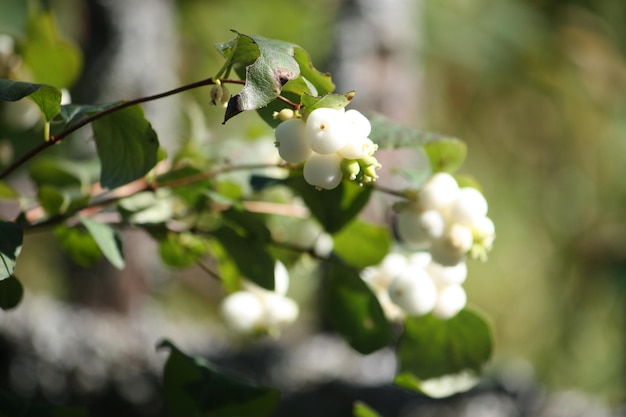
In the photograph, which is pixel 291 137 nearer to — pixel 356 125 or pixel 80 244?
pixel 356 125

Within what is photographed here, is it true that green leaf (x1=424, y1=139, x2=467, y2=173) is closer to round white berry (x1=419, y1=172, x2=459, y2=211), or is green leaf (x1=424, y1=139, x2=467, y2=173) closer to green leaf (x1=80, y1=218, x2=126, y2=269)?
round white berry (x1=419, y1=172, x2=459, y2=211)

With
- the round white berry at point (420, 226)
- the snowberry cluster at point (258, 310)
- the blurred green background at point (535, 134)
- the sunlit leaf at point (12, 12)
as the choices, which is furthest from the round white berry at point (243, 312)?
the blurred green background at point (535, 134)

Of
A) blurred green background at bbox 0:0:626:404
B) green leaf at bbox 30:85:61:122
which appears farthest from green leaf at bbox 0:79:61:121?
blurred green background at bbox 0:0:626:404

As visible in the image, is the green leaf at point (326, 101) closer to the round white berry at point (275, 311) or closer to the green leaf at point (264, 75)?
the green leaf at point (264, 75)

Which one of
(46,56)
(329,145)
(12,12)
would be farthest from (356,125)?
(12,12)

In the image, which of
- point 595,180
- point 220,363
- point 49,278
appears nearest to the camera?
point 220,363

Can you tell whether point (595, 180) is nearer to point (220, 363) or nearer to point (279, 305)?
point (220, 363)

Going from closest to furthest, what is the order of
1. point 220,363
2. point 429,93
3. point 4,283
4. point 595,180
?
point 4,283 → point 220,363 → point 595,180 → point 429,93

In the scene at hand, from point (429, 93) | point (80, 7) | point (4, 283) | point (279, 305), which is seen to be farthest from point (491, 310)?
point (4, 283)
